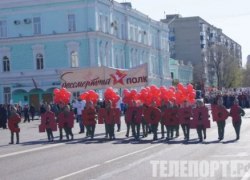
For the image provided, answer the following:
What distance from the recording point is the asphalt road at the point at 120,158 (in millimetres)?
14711

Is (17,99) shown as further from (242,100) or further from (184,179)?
(184,179)

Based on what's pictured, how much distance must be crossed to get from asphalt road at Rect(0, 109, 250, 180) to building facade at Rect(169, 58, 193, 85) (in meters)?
73.7

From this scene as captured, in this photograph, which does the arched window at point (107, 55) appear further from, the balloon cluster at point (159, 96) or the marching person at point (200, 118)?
the marching person at point (200, 118)

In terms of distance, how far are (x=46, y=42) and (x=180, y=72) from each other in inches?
1822

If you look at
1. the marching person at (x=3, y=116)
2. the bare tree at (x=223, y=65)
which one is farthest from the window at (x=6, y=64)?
the bare tree at (x=223, y=65)

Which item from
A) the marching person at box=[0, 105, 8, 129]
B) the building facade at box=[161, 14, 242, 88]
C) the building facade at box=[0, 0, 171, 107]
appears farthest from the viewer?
the building facade at box=[161, 14, 242, 88]

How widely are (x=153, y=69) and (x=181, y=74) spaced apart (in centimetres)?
2393

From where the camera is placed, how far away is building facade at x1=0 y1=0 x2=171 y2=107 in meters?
63.0

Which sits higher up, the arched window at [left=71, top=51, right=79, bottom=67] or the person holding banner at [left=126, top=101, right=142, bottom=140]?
the arched window at [left=71, top=51, right=79, bottom=67]

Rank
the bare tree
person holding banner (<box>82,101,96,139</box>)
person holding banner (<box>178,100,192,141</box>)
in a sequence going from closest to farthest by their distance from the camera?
person holding banner (<box>178,100,192,141</box>), person holding banner (<box>82,101,96,139</box>), the bare tree

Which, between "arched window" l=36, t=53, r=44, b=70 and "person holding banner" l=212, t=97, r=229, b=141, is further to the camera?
"arched window" l=36, t=53, r=44, b=70

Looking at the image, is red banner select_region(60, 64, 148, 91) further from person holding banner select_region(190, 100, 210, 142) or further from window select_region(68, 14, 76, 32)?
window select_region(68, 14, 76, 32)

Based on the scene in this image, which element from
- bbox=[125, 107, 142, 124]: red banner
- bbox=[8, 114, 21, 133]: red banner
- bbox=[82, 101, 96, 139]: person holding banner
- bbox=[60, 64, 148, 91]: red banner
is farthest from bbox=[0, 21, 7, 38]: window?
bbox=[125, 107, 142, 124]: red banner

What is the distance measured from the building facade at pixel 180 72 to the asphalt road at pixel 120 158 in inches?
2901
